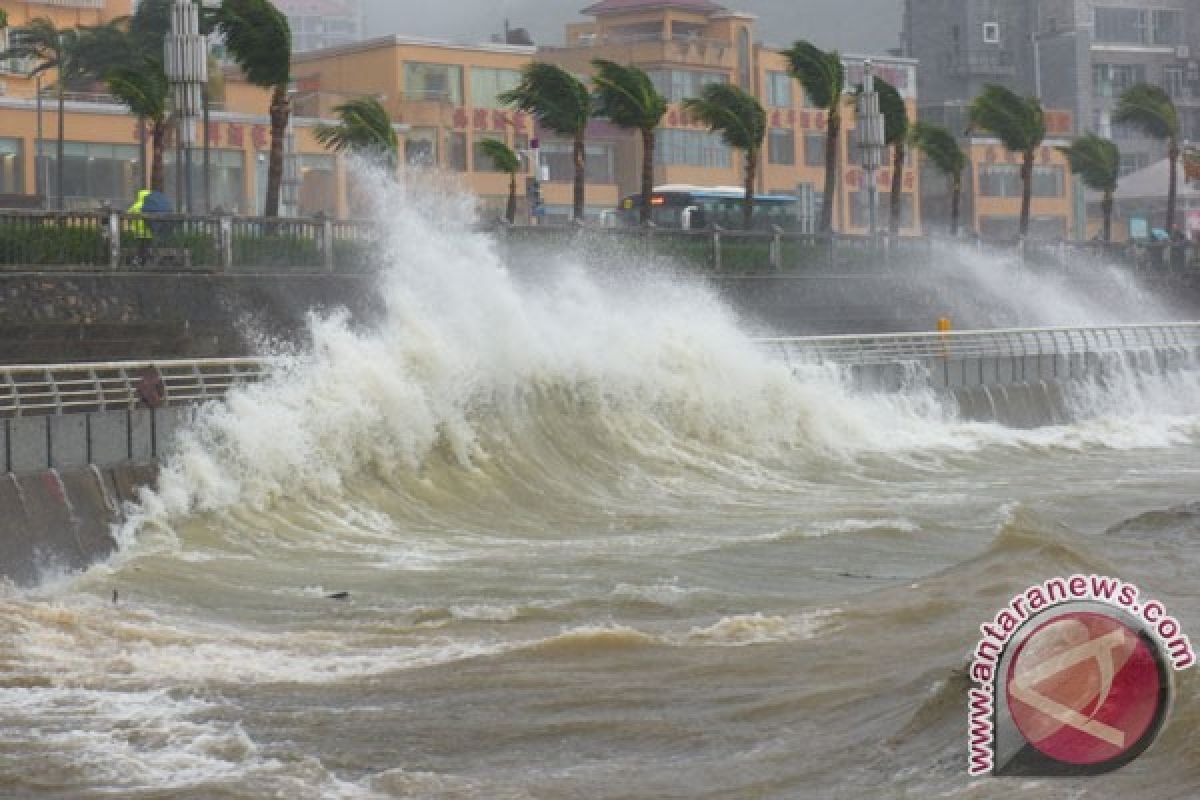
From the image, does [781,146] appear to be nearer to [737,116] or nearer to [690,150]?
[690,150]

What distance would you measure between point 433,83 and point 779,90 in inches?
694

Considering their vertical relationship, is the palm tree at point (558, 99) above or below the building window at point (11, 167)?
above

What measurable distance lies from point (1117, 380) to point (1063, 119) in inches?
2108

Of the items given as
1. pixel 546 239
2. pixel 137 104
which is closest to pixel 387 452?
pixel 546 239

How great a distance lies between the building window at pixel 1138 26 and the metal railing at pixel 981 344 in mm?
56230

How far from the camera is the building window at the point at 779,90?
84.1 meters

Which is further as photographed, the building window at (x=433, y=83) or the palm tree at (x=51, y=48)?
the building window at (x=433, y=83)

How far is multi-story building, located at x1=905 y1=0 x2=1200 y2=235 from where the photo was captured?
10306 cm

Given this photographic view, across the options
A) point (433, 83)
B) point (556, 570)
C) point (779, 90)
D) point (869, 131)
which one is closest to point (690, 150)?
point (779, 90)

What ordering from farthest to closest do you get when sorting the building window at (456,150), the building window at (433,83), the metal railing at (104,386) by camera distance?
the building window at (433,83), the building window at (456,150), the metal railing at (104,386)

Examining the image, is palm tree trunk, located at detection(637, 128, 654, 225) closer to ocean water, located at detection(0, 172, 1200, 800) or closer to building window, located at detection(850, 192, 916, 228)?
ocean water, located at detection(0, 172, 1200, 800)

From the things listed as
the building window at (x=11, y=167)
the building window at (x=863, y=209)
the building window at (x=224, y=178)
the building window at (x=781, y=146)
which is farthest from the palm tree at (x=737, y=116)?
the building window at (x=863, y=209)
